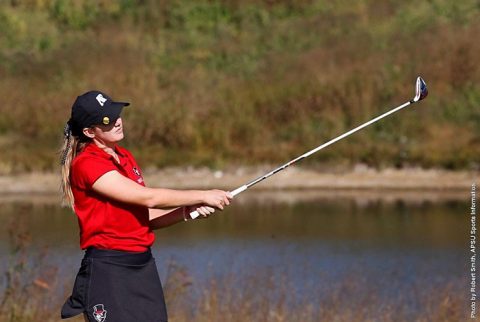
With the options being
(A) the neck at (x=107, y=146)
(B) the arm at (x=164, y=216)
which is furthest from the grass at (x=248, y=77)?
(A) the neck at (x=107, y=146)

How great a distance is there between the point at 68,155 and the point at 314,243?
8533 mm

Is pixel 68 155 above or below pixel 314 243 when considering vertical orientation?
above

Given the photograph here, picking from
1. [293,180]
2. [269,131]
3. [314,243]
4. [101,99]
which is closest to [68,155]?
[101,99]

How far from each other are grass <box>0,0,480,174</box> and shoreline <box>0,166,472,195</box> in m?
0.21

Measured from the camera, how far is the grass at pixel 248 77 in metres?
19.0

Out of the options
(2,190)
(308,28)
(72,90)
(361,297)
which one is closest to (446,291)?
(361,297)

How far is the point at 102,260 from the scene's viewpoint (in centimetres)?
470

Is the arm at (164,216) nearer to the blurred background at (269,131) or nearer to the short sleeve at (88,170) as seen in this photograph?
the short sleeve at (88,170)

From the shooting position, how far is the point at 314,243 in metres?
13.2

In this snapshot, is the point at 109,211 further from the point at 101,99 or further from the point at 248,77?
the point at 248,77

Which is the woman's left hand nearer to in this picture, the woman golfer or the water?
the woman golfer

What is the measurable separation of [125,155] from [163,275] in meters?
5.51

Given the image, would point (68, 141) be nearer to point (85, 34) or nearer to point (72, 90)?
point (72, 90)

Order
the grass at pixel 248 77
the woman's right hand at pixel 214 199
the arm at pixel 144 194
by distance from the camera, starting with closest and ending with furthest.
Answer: the arm at pixel 144 194 < the woman's right hand at pixel 214 199 < the grass at pixel 248 77
